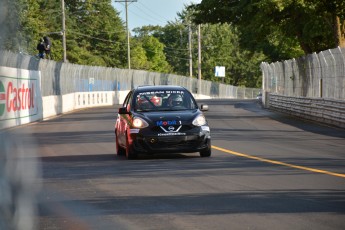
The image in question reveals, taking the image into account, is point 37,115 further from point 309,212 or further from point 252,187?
point 309,212

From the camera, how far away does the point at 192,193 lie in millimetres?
9820

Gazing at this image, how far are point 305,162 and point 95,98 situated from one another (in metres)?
52.6

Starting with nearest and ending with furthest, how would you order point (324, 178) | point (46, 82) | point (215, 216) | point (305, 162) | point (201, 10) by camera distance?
1. point (215, 216)
2. point (324, 178)
3. point (305, 162)
4. point (46, 82)
5. point (201, 10)

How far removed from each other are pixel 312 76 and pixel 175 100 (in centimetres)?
1945

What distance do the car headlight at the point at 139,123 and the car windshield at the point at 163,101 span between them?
0.77m

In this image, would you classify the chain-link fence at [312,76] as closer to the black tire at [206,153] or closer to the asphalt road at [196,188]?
the asphalt road at [196,188]

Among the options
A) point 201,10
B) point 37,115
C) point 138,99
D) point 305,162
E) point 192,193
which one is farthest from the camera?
point 201,10

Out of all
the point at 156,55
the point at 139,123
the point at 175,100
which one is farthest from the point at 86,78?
the point at 156,55

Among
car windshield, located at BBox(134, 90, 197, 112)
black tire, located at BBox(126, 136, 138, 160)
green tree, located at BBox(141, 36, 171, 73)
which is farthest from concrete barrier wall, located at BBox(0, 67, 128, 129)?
green tree, located at BBox(141, 36, 171, 73)

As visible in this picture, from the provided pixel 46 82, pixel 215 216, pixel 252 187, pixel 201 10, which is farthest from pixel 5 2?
pixel 201 10

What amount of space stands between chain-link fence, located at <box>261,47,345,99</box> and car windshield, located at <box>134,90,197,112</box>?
12400 mm

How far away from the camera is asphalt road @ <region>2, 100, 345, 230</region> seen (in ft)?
24.5

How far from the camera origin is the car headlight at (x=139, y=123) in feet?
52.2

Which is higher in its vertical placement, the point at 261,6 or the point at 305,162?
the point at 261,6
